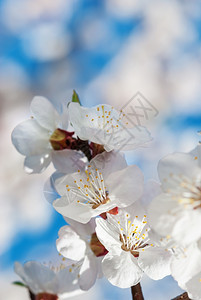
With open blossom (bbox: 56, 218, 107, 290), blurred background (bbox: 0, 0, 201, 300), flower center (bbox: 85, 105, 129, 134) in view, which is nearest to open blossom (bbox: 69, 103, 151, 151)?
flower center (bbox: 85, 105, 129, 134)

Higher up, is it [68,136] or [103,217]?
[68,136]

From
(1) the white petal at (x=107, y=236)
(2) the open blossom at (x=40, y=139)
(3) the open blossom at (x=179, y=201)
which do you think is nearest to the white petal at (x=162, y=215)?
(3) the open blossom at (x=179, y=201)

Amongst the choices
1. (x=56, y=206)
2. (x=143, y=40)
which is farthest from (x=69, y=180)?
(x=143, y=40)

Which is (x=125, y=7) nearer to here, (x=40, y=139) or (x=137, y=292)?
(x=40, y=139)

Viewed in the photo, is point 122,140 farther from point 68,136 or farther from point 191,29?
point 191,29

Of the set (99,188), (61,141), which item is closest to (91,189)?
(99,188)

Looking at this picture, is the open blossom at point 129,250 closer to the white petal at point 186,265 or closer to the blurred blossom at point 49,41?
the white petal at point 186,265

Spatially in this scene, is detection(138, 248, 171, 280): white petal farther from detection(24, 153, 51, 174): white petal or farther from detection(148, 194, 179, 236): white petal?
detection(24, 153, 51, 174): white petal

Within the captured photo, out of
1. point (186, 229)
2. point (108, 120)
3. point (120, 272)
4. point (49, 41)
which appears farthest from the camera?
point (49, 41)
